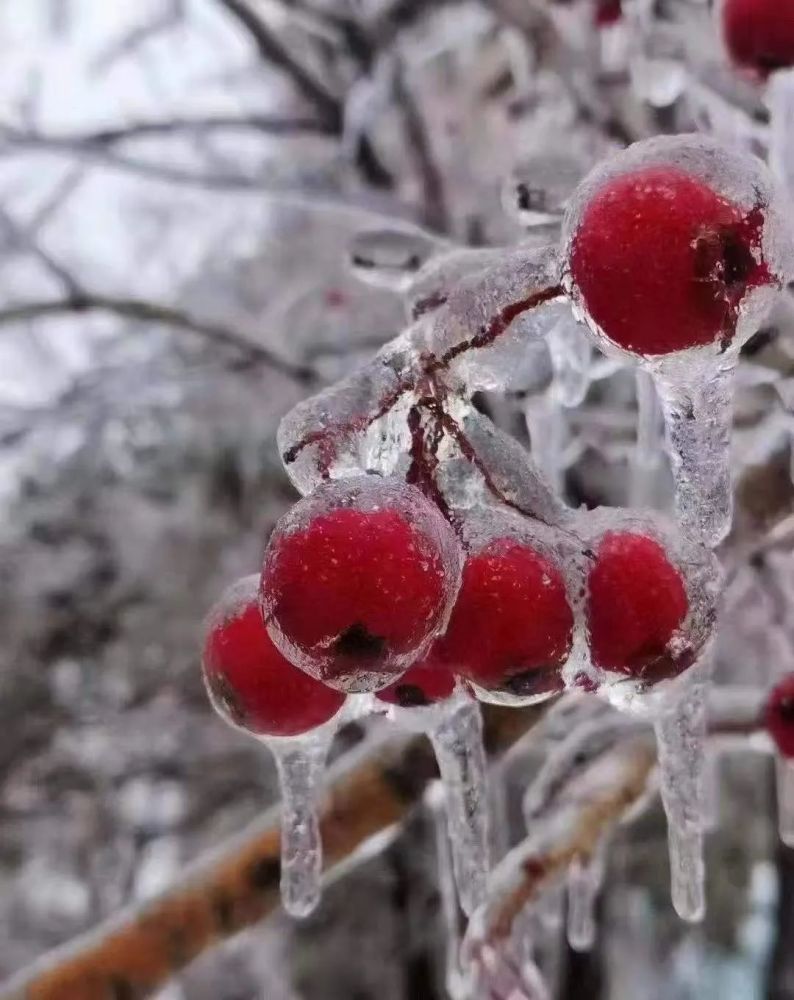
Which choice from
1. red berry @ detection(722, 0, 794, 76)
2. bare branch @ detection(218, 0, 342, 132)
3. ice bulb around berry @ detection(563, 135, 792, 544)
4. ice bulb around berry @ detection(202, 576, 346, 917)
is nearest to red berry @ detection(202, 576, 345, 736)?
ice bulb around berry @ detection(202, 576, 346, 917)

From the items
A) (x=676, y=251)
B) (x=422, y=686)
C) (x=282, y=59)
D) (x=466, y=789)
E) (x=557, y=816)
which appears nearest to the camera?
(x=676, y=251)

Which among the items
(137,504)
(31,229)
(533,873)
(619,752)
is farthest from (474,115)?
(533,873)

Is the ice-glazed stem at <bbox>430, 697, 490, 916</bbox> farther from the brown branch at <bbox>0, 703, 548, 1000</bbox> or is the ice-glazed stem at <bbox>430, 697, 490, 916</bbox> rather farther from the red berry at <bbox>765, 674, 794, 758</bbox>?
the red berry at <bbox>765, 674, 794, 758</bbox>

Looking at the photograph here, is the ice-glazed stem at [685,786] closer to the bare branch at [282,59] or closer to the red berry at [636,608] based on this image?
the red berry at [636,608]

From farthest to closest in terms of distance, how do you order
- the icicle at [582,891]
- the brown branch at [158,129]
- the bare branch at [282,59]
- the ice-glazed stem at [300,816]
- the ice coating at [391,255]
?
1. the bare branch at [282,59]
2. the brown branch at [158,129]
3. the icicle at [582,891]
4. the ice coating at [391,255]
5. the ice-glazed stem at [300,816]

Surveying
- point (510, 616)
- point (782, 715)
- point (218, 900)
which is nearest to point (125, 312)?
point (218, 900)

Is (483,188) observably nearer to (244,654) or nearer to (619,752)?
(619,752)

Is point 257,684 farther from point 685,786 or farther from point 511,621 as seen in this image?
point 685,786

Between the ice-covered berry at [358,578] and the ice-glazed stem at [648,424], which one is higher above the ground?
the ice-covered berry at [358,578]

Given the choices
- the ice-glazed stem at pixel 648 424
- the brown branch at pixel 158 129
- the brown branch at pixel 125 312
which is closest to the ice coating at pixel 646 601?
the ice-glazed stem at pixel 648 424
